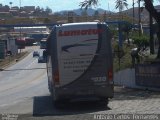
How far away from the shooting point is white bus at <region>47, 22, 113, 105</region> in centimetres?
2030

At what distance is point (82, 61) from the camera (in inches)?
806

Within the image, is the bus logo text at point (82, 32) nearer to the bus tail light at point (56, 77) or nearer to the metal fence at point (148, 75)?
the bus tail light at point (56, 77)

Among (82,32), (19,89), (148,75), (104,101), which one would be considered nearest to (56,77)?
(82,32)

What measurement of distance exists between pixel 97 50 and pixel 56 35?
5.13 feet

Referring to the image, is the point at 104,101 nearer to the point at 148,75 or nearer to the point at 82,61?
the point at 82,61

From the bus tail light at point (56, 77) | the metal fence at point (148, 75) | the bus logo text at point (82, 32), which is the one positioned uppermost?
the bus logo text at point (82, 32)

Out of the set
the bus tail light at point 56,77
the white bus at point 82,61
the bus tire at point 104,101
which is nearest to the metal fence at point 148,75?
the bus tire at point 104,101

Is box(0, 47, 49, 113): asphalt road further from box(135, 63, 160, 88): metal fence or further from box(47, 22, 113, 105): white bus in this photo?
box(135, 63, 160, 88): metal fence

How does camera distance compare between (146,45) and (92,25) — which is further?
(146,45)

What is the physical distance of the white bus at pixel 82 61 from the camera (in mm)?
20297

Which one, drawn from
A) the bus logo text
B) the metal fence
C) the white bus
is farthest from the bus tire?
the metal fence

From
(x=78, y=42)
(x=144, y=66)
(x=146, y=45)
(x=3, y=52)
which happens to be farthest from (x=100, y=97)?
(x=3, y=52)

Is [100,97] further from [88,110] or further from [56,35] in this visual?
[56,35]

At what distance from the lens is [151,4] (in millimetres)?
36094
